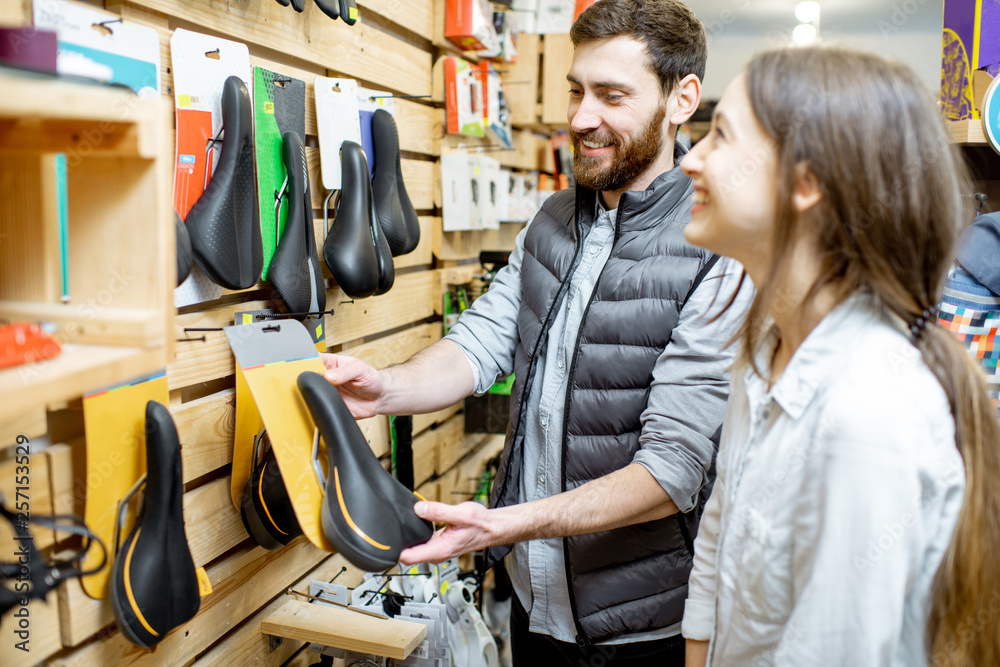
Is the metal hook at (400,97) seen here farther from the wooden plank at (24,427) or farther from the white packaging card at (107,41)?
the wooden plank at (24,427)

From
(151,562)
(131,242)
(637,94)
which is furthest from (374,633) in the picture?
(637,94)

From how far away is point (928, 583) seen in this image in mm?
758

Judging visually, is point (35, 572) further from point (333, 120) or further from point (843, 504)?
point (333, 120)

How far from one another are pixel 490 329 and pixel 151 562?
2.72 feet

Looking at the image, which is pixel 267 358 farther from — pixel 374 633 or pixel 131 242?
pixel 374 633

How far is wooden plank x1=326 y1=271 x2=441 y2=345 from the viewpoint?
1.60 meters

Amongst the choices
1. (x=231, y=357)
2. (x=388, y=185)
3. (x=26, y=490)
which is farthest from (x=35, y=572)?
(x=388, y=185)

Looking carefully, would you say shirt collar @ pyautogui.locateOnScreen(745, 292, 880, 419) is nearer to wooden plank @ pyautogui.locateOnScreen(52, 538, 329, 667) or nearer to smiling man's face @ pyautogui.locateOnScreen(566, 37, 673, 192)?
smiling man's face @ pyautogui.locateOnScreen(566, 37, 673, 192)

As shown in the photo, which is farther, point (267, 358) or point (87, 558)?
point (267, 358)

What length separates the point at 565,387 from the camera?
1.38m

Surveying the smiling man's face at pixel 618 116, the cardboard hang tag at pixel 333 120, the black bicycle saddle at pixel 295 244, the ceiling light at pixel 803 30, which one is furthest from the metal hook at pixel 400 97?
the ceiling light at pixel 803 30

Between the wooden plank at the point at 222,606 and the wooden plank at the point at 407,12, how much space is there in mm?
1251

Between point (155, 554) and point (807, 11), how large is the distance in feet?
14.3

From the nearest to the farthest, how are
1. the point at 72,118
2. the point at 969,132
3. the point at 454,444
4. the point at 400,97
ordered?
the point at 72,118 < the point at 969,132 < the point at 400,97 < the point at 454,444
